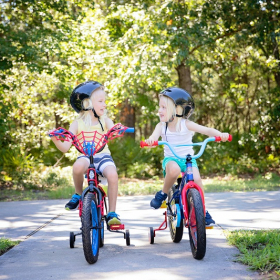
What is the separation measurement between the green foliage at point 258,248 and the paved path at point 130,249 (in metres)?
0.09

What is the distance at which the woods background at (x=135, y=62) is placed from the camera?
11609 millimetres

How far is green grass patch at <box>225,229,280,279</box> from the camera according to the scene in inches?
138

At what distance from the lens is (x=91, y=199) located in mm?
3908

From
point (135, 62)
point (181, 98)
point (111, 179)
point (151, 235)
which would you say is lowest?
point (151, 235)

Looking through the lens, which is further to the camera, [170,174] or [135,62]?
[135,62]

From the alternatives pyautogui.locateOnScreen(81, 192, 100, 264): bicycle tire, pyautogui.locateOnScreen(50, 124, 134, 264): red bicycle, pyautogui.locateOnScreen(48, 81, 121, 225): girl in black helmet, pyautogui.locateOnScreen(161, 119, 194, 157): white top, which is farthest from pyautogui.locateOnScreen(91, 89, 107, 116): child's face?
pyautogui.locateOnScreen(81, 192, 100, 264): bicycle tire

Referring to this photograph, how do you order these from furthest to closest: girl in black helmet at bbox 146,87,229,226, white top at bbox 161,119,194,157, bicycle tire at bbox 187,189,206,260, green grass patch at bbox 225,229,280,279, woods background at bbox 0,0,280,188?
1. woods background at bbox 0,0,280,188
2. white top at bbox 161,119,194,157
3. girl in black helmet at bbox 146,87,229,226
4. bicycle tire at bbox 187,189,206,260
5. green grass patch at bbox 225,229,280,279

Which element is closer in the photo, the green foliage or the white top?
the green foliage

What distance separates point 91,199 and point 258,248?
5.26 ft

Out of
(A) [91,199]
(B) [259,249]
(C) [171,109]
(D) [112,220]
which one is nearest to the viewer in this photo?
(A) [91,199]

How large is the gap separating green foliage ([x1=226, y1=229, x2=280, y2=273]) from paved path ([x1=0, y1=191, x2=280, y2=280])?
0.30 feet

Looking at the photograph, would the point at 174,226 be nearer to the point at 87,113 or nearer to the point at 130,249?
the point at 130,249

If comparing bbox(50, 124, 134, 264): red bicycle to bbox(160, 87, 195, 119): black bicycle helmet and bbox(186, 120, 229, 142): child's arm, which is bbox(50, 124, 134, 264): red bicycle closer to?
bbox(160, 87, 195, 119): black bicycle helmet

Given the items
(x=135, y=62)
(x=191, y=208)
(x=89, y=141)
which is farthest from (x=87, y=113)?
(x=135, y=62)
